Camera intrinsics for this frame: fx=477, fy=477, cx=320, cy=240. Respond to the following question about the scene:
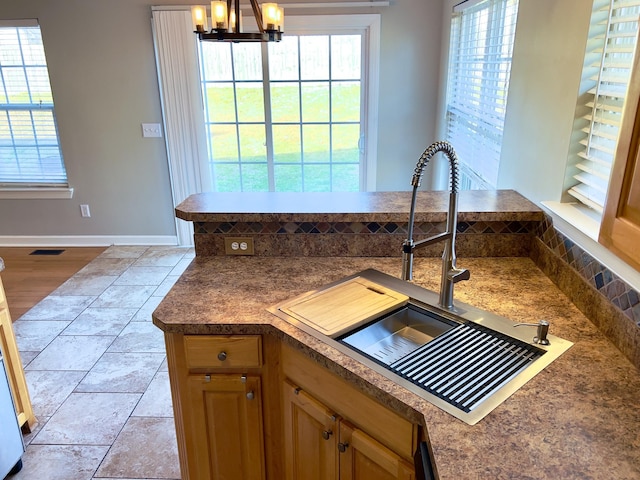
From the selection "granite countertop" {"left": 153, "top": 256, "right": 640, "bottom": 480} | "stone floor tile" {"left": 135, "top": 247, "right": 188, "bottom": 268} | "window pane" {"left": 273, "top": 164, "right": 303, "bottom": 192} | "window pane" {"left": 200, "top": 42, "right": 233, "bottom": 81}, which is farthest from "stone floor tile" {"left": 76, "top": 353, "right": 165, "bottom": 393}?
"window pane" {"left": 200, "top": 42, "right": 233, "bottom": 81}

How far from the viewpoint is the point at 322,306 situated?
5.02 ft

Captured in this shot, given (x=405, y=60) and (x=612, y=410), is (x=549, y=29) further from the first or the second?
(x=405, y=60)

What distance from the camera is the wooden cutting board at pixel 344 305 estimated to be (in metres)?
1.44

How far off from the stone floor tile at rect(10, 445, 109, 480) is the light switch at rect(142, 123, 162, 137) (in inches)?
113

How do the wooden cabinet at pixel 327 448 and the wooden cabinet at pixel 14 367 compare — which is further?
the wooden cabinet at pixel 14 367

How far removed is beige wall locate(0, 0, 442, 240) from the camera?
4.02 m

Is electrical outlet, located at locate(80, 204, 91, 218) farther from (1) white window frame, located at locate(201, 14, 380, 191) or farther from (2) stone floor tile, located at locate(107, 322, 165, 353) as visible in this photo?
(1) white window frame, located at locate(201, 14, 380, 191)

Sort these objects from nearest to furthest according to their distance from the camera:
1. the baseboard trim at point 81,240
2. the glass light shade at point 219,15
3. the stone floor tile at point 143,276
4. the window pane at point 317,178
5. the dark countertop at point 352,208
Result: the dark countertop at point 352,208
the glass light shade at point 219,15
the stone floor tile at point 143,276
the window pane at point 317,178
the baseboard trim at point 81,240

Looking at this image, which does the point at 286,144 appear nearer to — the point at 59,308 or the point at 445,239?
the point at 59,308

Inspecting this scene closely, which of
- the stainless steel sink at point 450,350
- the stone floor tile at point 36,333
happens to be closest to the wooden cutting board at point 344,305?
the stainless steel sink at point 450,350

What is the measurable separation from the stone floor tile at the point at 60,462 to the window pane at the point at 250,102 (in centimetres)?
295

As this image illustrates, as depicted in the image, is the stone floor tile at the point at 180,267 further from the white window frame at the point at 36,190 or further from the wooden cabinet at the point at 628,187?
the wooden cabinet at the point at 628,187

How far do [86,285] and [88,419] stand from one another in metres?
1.72

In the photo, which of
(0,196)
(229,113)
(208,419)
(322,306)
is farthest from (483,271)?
(0,196)
